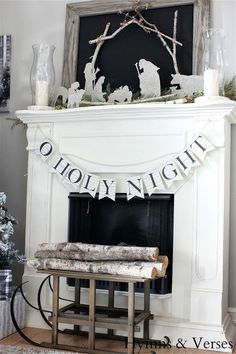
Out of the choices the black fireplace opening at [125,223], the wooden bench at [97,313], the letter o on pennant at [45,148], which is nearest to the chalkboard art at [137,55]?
the letter o on pennant at [45,148]

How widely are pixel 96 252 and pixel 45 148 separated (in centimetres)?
88

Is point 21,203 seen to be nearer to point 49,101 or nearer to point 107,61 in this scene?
point 49,101

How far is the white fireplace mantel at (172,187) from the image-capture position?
2.83 meters

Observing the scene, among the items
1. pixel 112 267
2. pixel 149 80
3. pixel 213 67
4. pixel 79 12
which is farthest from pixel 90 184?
pixel 79 12

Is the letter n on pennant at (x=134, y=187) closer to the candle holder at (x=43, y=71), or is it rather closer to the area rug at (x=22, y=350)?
the candle holder at (x=43, y=71)

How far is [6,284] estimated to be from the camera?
294 cm

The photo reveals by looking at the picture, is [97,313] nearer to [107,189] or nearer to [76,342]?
[76,342]

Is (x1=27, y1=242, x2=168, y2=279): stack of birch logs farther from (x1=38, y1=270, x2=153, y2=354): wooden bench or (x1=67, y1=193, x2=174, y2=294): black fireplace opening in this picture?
(x1=67, y1=193, x2=174, y2=294): black fireplace opening

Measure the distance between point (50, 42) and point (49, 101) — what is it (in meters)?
0.56

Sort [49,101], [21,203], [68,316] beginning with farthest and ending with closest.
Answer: [21,203] → [49,101] → [68,316]

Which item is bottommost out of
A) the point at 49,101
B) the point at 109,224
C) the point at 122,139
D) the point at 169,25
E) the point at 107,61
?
the point at 109,224

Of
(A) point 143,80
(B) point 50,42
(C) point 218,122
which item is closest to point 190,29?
(A) point 143,80

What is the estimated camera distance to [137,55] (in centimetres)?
335

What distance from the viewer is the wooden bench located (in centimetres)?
256
